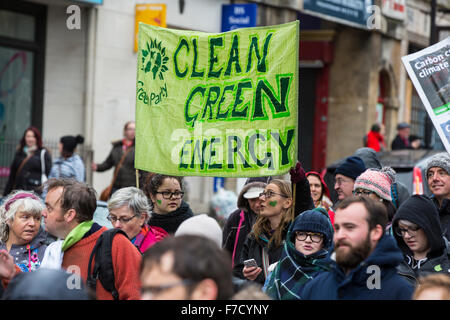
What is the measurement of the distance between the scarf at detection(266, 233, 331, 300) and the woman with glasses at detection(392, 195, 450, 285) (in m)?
0.65

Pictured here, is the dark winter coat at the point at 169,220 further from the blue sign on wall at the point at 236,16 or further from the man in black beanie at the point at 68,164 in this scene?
the blue sign on wall at the point at 236,16

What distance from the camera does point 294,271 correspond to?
507 cm

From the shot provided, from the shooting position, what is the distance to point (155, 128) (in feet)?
23.2

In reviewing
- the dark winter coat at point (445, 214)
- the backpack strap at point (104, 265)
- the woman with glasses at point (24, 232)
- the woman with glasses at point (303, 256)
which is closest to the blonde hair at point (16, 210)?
the woman with glasses at point (24, 232)

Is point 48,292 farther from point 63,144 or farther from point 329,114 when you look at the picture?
point 329,114

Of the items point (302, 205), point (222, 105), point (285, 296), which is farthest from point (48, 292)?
point (222, 105)

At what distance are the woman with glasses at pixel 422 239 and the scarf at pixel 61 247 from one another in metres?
1.97

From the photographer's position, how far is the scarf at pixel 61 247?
17.1 feet

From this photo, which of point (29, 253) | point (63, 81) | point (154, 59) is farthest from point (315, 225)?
point (63, 81)

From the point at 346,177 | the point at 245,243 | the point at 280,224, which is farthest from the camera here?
the point at 346,177

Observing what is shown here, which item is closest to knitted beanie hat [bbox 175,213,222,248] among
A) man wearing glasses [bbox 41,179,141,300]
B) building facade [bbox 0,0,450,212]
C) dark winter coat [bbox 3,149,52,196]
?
man wearing glasses [bbox 41,179,141,300]

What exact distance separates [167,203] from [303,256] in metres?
2.19

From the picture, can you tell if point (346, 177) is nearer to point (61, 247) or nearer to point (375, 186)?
point (375, 186)

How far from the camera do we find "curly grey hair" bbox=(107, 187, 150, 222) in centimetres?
597
